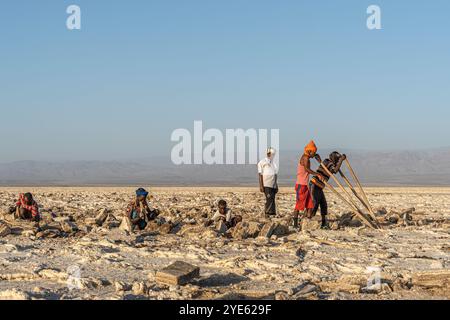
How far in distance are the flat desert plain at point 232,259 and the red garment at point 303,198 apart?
307mm

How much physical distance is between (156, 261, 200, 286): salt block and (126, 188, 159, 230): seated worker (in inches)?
173

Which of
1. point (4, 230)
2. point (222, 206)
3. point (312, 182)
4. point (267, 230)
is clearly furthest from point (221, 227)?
point (4, 230)

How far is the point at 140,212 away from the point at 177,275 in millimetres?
4877

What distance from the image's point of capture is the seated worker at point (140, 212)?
10.7m

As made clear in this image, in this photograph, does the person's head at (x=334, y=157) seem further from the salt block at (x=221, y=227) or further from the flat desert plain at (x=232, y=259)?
the salt block at (x=221, y=227)

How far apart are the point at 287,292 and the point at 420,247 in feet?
13.2

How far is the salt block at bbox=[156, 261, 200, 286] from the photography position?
239 inches

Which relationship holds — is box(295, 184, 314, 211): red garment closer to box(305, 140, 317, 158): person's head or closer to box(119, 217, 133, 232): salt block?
box(305, 140, 317, 158): person's head

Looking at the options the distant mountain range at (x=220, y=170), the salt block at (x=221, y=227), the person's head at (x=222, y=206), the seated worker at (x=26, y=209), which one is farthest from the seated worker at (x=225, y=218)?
the distant mountain range at (x=220, y=170)

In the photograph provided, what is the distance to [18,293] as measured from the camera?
566 cm

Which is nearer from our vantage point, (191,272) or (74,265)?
(191,272)
